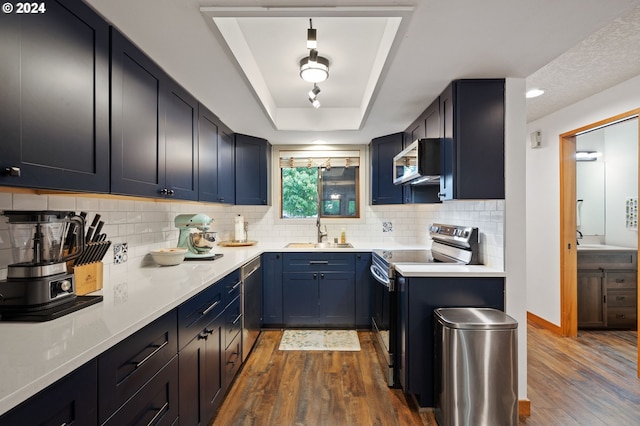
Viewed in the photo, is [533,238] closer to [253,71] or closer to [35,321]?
[253,71]

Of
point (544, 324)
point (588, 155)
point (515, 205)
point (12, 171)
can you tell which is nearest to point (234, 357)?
point (12, 171)

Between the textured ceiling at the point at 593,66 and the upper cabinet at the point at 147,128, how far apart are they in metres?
2.77

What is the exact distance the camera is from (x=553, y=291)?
11.0 ft

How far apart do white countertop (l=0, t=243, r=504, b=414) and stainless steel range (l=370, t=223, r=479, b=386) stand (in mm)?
1326

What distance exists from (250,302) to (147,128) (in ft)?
5.70

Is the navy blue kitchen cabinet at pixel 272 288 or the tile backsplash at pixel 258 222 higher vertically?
the tile backsplash at pixel 258 222

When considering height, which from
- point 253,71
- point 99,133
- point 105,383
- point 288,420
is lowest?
point 288,420

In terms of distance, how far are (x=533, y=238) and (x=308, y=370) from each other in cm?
310

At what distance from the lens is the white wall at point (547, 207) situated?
125 inches

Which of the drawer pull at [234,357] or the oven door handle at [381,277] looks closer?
the drawer pull at [234,357]

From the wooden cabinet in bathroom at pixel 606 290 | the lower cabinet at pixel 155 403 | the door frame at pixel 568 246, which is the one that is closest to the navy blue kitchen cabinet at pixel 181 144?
the lower cabinet at pixel 155 403

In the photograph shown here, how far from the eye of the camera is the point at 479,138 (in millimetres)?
2082

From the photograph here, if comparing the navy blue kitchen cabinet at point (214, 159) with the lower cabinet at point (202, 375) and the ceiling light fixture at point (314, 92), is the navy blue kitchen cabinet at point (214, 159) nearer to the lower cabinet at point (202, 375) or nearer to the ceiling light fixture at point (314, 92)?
the ceiling light fixture at point (314, 92)

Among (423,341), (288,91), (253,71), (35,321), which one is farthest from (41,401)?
(288,91)
